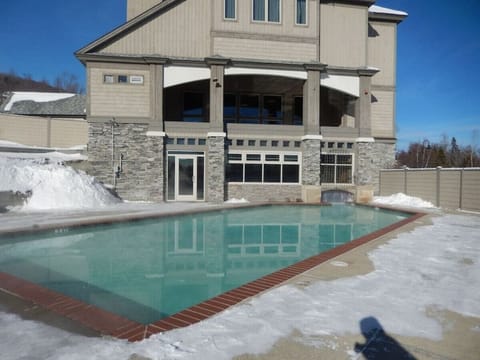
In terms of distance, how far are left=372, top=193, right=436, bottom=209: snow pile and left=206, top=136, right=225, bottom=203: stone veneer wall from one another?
7923mm

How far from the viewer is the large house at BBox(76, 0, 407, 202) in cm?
1619

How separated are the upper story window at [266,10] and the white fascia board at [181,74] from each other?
12.9 ft

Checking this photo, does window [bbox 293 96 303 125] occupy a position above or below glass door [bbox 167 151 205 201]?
above

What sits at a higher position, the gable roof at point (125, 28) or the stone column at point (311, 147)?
the gable roof at point (125, 28)

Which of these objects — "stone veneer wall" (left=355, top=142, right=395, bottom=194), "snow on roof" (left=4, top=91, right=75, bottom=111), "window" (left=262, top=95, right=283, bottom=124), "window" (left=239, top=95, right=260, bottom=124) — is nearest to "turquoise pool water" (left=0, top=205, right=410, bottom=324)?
"stone veneer wall" (left=355, top=142, right=395, bottom=194)

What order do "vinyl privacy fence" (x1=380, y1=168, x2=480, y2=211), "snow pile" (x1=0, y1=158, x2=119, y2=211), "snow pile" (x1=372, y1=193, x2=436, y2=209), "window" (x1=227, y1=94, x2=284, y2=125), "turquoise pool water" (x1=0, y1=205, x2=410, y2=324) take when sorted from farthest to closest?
"window" (x1=227, y1=94, x2=284, y2=125)
"snow pile" (x1=372, y1=193, x2=436, y2=209)
"vinyl privacy fence" (x1=380, y1=168, x2=480, y2=211)
"snow pile" (x1=0, y1=158, x2=119, y2=211)
"turquoise pool water" (x1=0, y1=205, x2=410, y2=324)

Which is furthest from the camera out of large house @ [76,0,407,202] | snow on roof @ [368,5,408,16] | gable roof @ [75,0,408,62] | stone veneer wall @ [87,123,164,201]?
snow on roof @ [368,5,408,16]

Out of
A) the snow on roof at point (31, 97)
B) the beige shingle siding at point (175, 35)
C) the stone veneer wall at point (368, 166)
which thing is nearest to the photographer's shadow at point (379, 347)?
the stone veneer wall at point (368, 166)

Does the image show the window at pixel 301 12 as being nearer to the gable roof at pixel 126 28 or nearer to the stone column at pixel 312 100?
the stone column at pixel 312 100

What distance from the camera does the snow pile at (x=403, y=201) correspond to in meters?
15.0

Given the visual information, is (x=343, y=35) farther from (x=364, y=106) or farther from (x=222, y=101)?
(x=222, y=101)

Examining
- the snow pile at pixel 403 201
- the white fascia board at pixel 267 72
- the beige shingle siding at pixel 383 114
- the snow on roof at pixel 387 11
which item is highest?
the snow on roof at pixel 387 11

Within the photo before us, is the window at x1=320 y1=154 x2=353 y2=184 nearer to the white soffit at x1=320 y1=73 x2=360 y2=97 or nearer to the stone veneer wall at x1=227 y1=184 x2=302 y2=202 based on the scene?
the stone veneer wall at x1=227 y1=184 x2=302 y2=202

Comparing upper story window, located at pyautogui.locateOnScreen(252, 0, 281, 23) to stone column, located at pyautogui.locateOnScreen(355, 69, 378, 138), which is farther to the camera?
stone column, located at pyautogui.locateOnScreen(355, 69, 378, 138)
